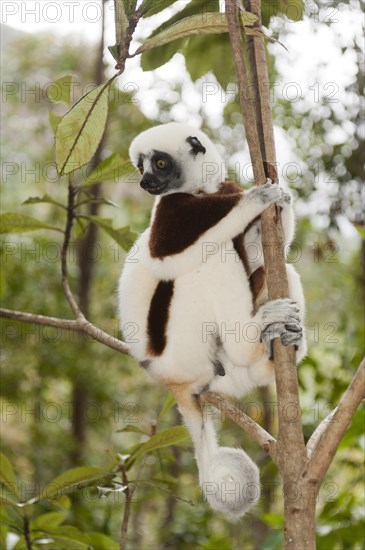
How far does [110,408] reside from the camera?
20.2ft

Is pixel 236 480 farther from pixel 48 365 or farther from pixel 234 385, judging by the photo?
pixel 48 365

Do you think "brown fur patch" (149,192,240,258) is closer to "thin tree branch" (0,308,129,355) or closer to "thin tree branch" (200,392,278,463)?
"thin tree branch" (0,308,129,355)

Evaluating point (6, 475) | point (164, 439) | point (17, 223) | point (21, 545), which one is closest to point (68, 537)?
point (21, 545)

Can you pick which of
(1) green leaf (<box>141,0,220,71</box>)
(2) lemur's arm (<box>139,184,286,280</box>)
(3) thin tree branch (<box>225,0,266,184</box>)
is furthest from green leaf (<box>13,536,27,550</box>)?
(1) green leaf (<box>141,0,220,71</box>)

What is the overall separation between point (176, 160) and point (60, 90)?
0.57m

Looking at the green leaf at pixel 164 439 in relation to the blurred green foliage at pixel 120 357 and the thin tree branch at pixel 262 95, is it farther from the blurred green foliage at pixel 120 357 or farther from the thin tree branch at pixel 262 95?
the thin tree branch at pixel 262 95

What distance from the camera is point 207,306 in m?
2.06

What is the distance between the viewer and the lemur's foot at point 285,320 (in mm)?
1870

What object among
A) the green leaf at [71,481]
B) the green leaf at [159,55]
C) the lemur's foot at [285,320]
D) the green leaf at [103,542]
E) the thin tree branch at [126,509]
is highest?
the green leaf at [159,55]

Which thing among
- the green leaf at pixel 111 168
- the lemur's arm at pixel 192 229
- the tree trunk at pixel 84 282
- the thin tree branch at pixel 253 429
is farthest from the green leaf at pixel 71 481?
the tree trunk at pixel 84 282

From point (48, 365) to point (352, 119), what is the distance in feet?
9.71

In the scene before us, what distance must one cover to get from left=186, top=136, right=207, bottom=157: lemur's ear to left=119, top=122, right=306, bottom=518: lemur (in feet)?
0.89

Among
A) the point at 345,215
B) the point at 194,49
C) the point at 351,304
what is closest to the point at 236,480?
the point at 194,49

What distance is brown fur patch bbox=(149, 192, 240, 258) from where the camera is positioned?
2053 mm
